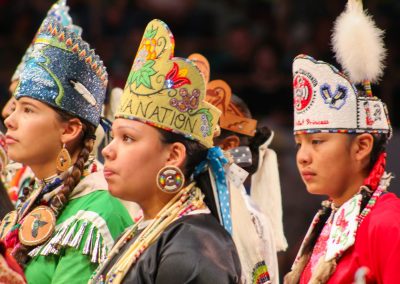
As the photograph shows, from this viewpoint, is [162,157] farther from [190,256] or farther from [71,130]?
[71,130]

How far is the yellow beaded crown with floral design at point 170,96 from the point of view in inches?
129

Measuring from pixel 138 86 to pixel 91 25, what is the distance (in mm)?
3966

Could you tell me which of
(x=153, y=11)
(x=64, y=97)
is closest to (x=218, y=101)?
(x=64, y=97)

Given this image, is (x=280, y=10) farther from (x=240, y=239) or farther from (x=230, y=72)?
(x=240, y=239)

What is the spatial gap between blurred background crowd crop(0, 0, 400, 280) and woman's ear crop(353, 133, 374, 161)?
3.00 m

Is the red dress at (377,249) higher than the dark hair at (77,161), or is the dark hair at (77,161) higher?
the dark hair at (77,161)

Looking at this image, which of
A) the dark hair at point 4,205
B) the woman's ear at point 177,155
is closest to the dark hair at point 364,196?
the woman's ear at point 177,155

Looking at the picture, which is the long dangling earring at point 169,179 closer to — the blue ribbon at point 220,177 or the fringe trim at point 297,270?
the blue ribbon at point 220,177

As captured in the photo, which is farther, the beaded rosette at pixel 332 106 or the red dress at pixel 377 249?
the beaded rosette at pixel 332 106

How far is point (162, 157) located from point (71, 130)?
2.11 feet

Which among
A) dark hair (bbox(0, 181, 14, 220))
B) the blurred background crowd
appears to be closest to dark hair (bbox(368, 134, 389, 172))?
dark hair (bbox(0, 181, 14, 220))

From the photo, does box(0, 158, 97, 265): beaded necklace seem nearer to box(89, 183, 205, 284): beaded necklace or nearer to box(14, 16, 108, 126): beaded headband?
box(14, 16, 108, 126): beaded headband

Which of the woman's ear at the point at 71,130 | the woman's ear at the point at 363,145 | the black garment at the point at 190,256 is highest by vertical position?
the woman's ear at the point at 71,130

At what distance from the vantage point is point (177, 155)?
10.8ft
